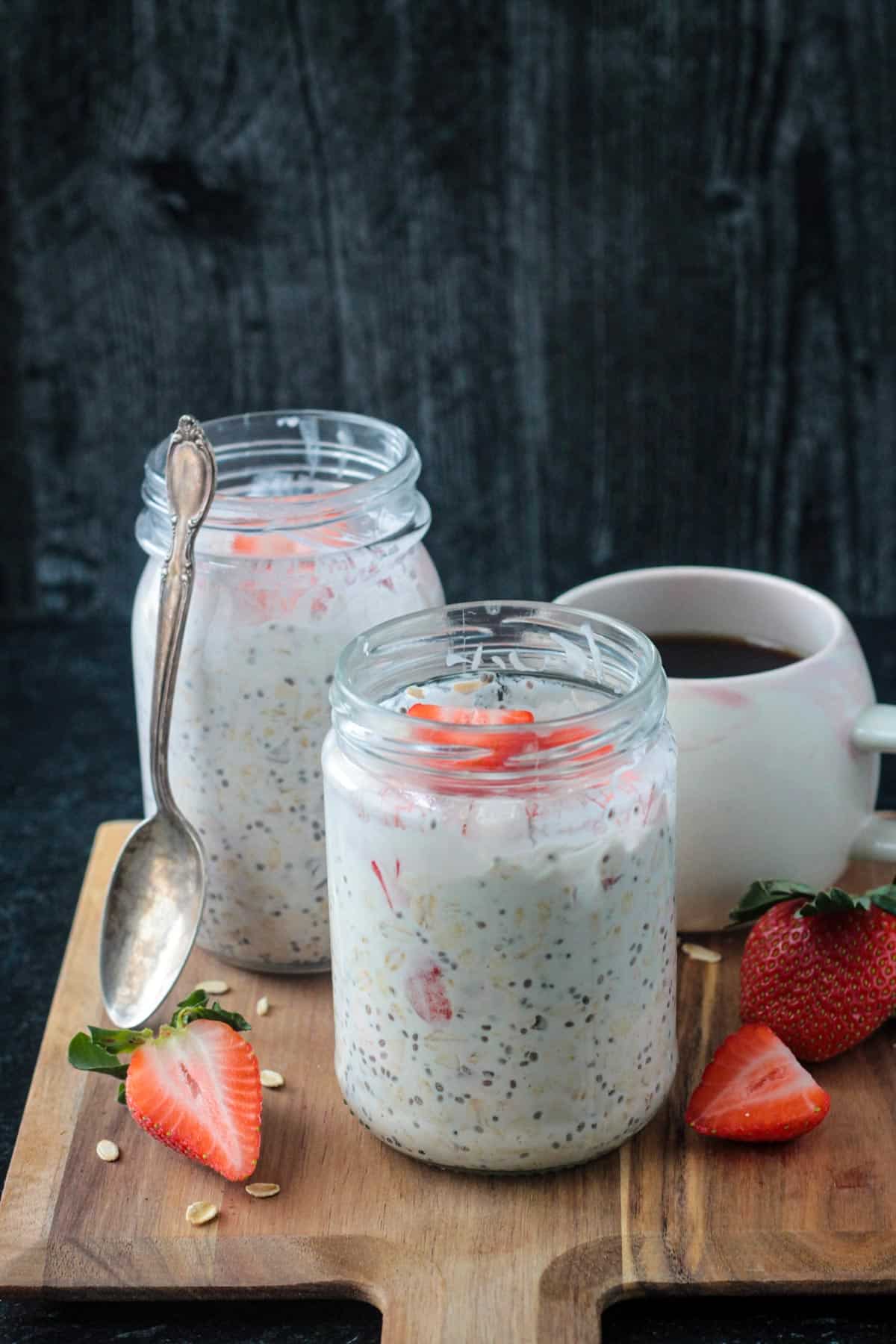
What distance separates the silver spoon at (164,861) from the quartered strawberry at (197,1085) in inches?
4.0

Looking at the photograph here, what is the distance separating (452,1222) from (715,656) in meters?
0.43

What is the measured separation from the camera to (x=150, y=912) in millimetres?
1062

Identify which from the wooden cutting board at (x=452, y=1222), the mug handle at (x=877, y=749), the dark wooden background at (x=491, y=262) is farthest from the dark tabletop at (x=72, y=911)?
the mug handle at (x=877, y=749)

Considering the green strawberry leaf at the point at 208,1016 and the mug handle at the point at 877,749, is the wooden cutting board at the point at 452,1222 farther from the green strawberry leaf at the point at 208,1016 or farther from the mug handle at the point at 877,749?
the mug handle at the point at 877,749

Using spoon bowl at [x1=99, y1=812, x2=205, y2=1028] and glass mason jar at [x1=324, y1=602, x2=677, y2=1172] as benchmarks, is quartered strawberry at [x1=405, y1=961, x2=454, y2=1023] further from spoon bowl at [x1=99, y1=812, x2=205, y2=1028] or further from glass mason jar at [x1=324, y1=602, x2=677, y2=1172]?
spoon bowl at [x1=99, y1=812, x2=205, y2=1028]

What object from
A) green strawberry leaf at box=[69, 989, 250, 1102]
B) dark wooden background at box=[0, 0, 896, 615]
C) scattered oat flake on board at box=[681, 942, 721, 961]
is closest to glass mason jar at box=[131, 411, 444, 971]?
green strawberry leaf at box=[69, 989, 250, 1102]

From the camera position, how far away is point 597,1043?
2.87 ft

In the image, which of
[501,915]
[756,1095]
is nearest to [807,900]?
[756,1095]

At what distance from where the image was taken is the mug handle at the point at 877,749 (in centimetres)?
106

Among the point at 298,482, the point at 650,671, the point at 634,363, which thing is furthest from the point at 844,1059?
the point at 634,363

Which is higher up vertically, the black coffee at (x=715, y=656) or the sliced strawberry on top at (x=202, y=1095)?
the black coffee at (x=715, y=656)

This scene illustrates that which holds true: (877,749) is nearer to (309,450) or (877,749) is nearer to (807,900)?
(807,900)

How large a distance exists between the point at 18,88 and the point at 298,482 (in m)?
0.57

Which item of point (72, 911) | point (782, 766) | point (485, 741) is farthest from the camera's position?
point (72, 911)
